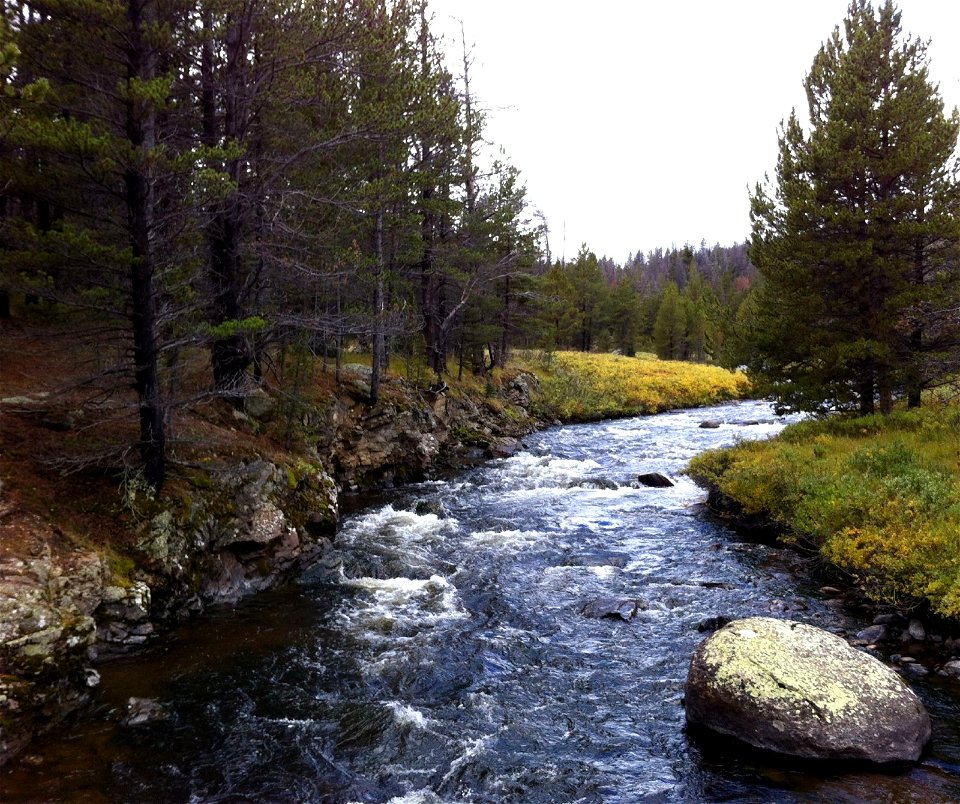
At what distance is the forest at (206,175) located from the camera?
9062 mm

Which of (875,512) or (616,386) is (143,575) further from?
(616,386)

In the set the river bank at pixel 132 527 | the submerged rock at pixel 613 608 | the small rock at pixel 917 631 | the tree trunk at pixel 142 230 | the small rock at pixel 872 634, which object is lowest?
the submerged rock at pixel 613 608

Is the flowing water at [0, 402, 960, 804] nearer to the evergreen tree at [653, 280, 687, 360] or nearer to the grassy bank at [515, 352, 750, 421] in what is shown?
the grassy bank at [515, 352, 750, 421]

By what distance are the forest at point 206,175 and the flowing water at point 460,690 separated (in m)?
4.03

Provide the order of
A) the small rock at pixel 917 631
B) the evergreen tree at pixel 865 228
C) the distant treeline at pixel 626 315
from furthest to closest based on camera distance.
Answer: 1. the distant treeline at pixel 626 315
2. the evergreen tree at pixel 865 228
3. the small rock at pixel 917 631

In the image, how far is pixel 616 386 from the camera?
41.0 metres

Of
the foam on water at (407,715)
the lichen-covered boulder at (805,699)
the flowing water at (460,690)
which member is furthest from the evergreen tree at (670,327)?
the foam on water at (407,715)

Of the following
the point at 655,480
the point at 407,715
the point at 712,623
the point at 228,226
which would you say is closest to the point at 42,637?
the point at 407,715

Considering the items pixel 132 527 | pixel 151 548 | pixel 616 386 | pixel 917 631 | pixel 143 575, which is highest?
pixel 616 386

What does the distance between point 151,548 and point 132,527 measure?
0.44 meters

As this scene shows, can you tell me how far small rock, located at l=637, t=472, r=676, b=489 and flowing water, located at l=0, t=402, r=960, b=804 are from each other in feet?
15.8

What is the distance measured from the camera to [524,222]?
100ft

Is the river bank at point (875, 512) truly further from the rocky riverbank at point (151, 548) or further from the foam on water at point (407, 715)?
the rocky riverbank at point (151, 548)

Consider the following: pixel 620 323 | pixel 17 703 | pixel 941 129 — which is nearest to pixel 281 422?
pixel 17 703
